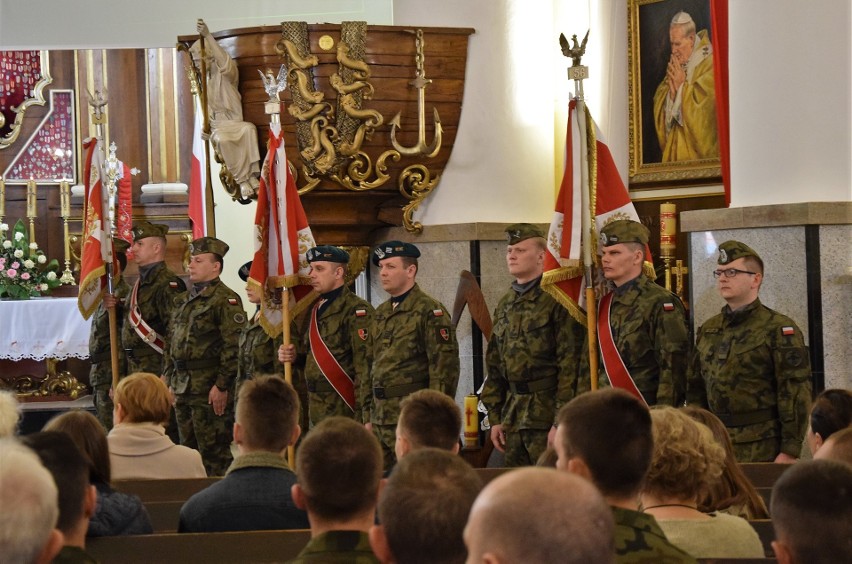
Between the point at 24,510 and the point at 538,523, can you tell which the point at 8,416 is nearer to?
the point at 24,510

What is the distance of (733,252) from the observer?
4836 mm

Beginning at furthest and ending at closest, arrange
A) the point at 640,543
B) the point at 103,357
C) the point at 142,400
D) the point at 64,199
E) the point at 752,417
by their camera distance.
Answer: the point at 64,199 < the point at 103,357 < the point at 752,417 < the point at 142,400 < the point at 640,543

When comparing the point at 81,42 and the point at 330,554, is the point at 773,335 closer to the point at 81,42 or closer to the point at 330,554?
the point at 330,554

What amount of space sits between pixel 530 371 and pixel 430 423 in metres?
2.23

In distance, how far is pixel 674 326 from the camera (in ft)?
16.1

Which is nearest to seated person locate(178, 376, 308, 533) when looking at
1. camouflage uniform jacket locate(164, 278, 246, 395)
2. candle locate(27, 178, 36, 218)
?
camouflage uniform jacket locate(164, 278, 246, 395)

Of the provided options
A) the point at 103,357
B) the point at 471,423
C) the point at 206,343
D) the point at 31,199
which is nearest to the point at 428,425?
the point at 471,423

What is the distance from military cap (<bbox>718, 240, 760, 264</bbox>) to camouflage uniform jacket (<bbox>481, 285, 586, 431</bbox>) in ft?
2.75

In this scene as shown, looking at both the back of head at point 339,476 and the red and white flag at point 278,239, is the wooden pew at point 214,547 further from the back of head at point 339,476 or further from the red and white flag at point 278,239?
the red and white flag at point 278,239

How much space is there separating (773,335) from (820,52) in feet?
5.33

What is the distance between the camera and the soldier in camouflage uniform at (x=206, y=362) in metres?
6.93

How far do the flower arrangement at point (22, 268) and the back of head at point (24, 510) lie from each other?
837cm

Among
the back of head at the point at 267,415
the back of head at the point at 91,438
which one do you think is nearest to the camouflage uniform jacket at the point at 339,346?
the back of head at the point at 267,415

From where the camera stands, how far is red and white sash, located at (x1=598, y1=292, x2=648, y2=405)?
198 inches
